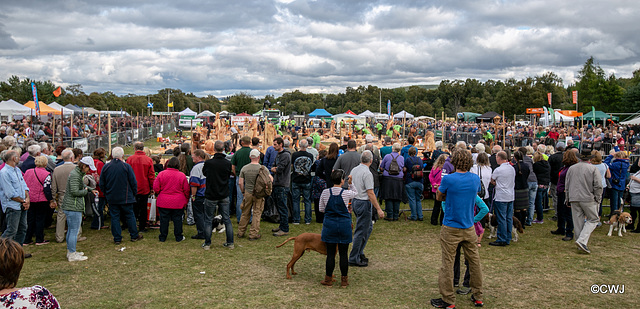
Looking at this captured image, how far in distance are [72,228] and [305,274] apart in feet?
12.7

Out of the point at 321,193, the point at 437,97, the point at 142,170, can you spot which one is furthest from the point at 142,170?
the point at 437,97

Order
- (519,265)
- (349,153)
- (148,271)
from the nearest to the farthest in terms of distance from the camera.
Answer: (148,271), (519,265), (349,153)

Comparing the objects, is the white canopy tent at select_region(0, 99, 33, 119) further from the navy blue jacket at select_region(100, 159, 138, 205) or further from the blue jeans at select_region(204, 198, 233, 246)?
the blue jeans at select_region(204, 198, 233, 246)

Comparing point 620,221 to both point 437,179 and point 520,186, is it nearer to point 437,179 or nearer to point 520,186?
point 520,186

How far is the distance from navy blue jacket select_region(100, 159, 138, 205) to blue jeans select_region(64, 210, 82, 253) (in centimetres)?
62

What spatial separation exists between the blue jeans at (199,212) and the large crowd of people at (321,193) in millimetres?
20

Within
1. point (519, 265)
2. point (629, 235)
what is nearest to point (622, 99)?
point (629, 235)

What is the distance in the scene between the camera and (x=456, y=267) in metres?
5.71

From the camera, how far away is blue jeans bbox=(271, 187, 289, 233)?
27.7ft

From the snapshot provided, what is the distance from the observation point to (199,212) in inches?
322

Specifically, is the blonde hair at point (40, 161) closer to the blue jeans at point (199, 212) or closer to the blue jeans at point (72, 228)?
the blue jeans at point (72, 228)

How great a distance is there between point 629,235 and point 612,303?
171 inches

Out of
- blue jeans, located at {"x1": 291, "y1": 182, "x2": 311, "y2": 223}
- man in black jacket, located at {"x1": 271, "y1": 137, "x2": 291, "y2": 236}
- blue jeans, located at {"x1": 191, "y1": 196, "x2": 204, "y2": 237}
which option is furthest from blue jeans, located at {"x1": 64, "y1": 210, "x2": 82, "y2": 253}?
blue jeans, located at {"x1": 291, "y1": 182, "x2": 311, "y2": 223}

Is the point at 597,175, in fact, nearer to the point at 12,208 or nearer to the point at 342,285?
the point at 342,285
